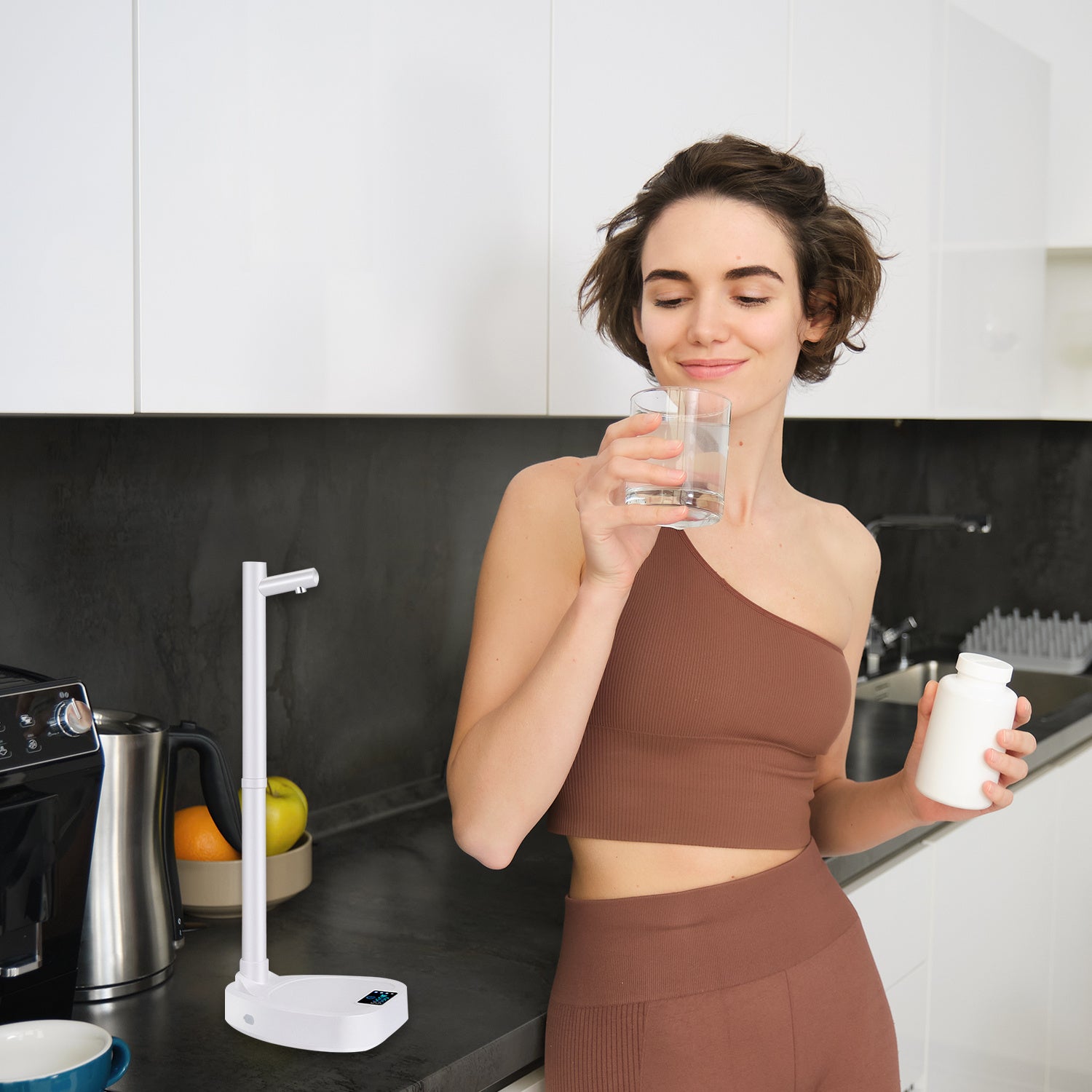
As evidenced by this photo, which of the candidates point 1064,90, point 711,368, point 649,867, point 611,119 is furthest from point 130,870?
point 1064,90

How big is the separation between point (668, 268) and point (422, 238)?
25cm

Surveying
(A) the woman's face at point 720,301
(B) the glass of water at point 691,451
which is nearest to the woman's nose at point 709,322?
(A) the woman's face at point 720,301

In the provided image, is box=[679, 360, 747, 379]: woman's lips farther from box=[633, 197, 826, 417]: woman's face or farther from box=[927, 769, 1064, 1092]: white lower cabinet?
box=[927, 769, 1064, 1092]: white lower cabinet

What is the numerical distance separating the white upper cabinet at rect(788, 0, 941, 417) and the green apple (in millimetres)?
947

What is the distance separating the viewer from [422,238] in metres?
1.30

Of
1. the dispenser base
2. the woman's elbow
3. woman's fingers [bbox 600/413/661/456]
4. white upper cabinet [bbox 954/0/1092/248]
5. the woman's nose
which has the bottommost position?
the dispenser base

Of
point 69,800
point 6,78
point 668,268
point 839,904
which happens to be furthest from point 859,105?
point 69,800

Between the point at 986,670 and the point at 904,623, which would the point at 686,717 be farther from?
the point at 904,623

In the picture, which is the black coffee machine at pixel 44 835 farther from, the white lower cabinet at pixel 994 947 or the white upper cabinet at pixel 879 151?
the white lower cabinet at pixel 994 947

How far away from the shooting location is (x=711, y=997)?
1.19 meters

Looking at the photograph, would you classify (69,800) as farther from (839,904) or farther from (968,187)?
(968,187)

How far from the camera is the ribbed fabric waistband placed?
1.19 m

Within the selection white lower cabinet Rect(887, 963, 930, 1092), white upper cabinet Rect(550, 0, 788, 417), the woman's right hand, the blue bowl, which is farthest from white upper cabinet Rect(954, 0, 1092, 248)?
the blue bowl

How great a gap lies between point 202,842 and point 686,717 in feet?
1.97
